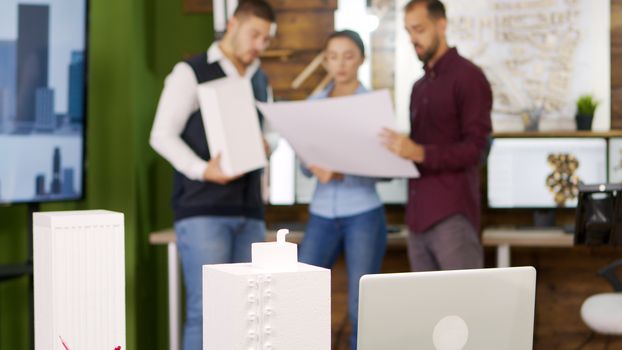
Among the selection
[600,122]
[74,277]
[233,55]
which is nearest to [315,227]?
[233,55]

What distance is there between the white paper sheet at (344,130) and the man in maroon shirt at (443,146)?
0.06 meters

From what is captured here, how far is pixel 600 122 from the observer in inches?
179

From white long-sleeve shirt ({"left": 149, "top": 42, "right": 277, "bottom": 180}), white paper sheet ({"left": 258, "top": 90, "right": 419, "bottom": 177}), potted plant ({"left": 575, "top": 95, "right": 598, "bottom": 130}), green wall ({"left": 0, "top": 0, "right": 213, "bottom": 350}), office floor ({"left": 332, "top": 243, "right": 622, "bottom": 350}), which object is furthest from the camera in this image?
office floor ({"left": 332, "top": 243, "right": 622, "bottom": 350})

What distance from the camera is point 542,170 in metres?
4.50

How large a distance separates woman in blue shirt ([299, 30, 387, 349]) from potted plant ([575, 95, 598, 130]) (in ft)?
4.23

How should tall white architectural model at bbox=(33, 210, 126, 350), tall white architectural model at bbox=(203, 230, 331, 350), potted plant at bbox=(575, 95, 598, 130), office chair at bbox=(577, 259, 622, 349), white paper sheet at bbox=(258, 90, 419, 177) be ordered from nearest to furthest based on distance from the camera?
1. tall white architectural model at bbox=(203, 230, 331, 350)
2. tall white architectural model at bbox=(33, 210, 126, 350)
3. white paper sheet at bbox=(258, 90, 419, 177)
4. office chair at bbox=(577, 259, 622, 349)
5. potted plant at bbox=(575, 95, 598, 130)

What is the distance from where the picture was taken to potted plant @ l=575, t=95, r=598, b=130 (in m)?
4.44

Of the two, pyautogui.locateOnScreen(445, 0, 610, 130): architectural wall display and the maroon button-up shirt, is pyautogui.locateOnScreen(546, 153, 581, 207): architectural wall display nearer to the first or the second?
pyautogui.locateOnScreen(445, 0, 610, 130): architectural wall display

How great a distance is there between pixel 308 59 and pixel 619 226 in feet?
6.02

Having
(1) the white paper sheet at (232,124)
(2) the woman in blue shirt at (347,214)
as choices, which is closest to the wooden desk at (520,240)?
(2) the woman in blue shirt at (347,214)

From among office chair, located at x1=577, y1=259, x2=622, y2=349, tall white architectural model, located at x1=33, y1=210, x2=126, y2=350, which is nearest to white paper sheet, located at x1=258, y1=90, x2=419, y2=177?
office chair, located at x1=577, y1=259, x2=622, y2=349

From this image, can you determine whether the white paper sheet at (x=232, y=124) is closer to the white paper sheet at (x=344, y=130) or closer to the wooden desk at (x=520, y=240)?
the white paper sheet at (x=344, y=130)

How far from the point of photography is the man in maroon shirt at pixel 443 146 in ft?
11.1

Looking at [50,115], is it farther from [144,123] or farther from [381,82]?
[381,82]
